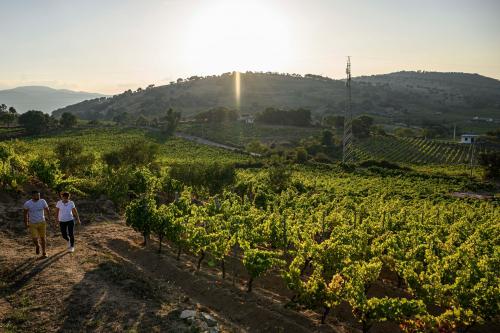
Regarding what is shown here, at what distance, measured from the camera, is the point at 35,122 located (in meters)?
107

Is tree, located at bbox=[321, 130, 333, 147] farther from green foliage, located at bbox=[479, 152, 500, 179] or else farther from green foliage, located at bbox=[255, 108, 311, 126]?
green foliage, located at bbox=[479, 152, 500, 179]

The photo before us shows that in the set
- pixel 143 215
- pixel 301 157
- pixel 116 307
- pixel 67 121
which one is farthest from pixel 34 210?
pixel 67 121

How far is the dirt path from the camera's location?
1290 centimetres

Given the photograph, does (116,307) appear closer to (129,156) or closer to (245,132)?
(129,156)

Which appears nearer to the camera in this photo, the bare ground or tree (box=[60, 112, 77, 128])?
the bare ground

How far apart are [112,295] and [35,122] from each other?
352ft

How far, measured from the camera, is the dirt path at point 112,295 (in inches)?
508

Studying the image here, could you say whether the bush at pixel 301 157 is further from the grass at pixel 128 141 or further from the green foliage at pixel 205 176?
the green foliage at pixel 205 176

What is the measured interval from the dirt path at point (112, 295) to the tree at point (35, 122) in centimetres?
9814

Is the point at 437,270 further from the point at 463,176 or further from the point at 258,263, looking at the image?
the point at 463,176

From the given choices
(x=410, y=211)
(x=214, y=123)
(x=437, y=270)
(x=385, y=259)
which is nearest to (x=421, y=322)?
(x=437, y=270)

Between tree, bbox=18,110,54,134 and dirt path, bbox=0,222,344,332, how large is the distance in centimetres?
9814

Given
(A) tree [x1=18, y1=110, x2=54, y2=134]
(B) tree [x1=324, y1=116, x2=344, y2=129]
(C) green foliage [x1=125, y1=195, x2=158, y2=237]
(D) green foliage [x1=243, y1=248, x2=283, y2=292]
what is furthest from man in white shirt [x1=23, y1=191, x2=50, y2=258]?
(B) tree [x1=324, y1=116, x2=344, y2=129]

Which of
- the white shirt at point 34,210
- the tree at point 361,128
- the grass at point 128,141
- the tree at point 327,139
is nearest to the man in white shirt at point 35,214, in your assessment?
the white shirt at point 34,210
